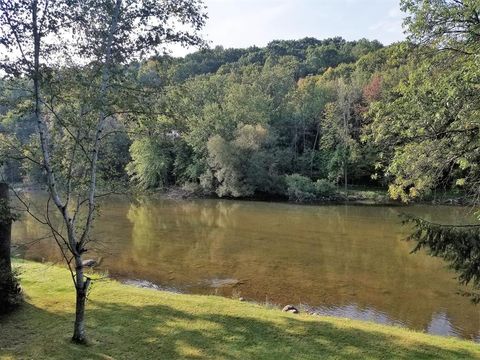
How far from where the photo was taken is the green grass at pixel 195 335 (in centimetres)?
822

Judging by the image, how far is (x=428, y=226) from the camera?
6945mm

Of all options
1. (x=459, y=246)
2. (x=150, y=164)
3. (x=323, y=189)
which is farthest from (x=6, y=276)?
(x=150, y=164)

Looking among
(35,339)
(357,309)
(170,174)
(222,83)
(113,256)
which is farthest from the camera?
(222,83)

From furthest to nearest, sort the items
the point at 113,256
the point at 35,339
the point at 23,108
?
the point at 113,256
the point at 35,339
the point at 23,108

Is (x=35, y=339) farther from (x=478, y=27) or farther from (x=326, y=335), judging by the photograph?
(x=478, y=27)

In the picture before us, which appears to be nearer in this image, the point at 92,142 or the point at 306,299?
the point at 92,142

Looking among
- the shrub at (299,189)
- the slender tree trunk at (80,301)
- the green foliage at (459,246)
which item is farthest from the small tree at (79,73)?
the shrub at (299,189)

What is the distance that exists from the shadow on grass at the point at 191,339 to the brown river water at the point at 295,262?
1749 mm

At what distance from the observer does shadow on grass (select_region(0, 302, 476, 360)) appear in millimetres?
8156

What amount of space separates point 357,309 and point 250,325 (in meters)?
5.74

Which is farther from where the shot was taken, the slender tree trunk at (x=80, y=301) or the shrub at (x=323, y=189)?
the shrub at (x=323, y=189)

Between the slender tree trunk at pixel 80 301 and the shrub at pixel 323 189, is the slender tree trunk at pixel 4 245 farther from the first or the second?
the shrub at pixel 323 189

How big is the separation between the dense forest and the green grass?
10.8 ft

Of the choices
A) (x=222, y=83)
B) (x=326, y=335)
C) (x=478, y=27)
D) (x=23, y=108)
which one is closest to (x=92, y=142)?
(x=23, y=108)
